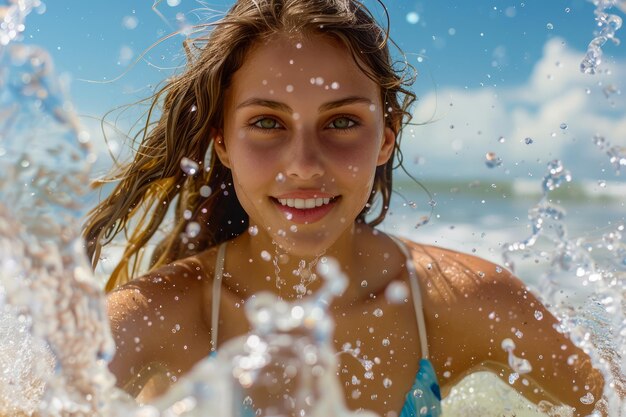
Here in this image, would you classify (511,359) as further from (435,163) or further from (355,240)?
(435,163)

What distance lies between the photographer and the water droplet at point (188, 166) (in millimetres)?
2893

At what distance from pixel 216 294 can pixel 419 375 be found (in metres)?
0.79

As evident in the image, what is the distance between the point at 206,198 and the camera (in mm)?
3141

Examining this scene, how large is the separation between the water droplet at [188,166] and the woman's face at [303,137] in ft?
0.92

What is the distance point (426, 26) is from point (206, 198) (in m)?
7.23

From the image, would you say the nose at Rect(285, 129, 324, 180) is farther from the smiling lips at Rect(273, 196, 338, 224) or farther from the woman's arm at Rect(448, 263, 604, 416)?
the woman's arm at Rect(448, 263, 604, 416)

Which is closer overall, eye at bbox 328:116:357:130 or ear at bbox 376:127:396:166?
eye at bbox 328:116:357:130

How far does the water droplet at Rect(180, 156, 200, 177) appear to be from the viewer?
2893 mm

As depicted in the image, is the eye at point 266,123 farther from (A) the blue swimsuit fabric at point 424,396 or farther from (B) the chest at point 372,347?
(A) the blue swimsuit fabric at point 424,396

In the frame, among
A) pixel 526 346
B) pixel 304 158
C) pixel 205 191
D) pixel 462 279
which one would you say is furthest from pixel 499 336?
pixel 205 191

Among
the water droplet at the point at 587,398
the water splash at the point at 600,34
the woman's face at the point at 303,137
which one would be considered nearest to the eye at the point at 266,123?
the woman's face at the point at 303,137

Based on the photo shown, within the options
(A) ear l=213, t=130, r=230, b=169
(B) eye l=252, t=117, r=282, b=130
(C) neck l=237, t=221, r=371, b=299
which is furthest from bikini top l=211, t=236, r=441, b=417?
(B) eye l=252, t=117, r=282, b=130

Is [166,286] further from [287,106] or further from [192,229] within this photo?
[287,106]

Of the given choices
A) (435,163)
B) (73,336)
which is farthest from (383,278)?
(435,163)
